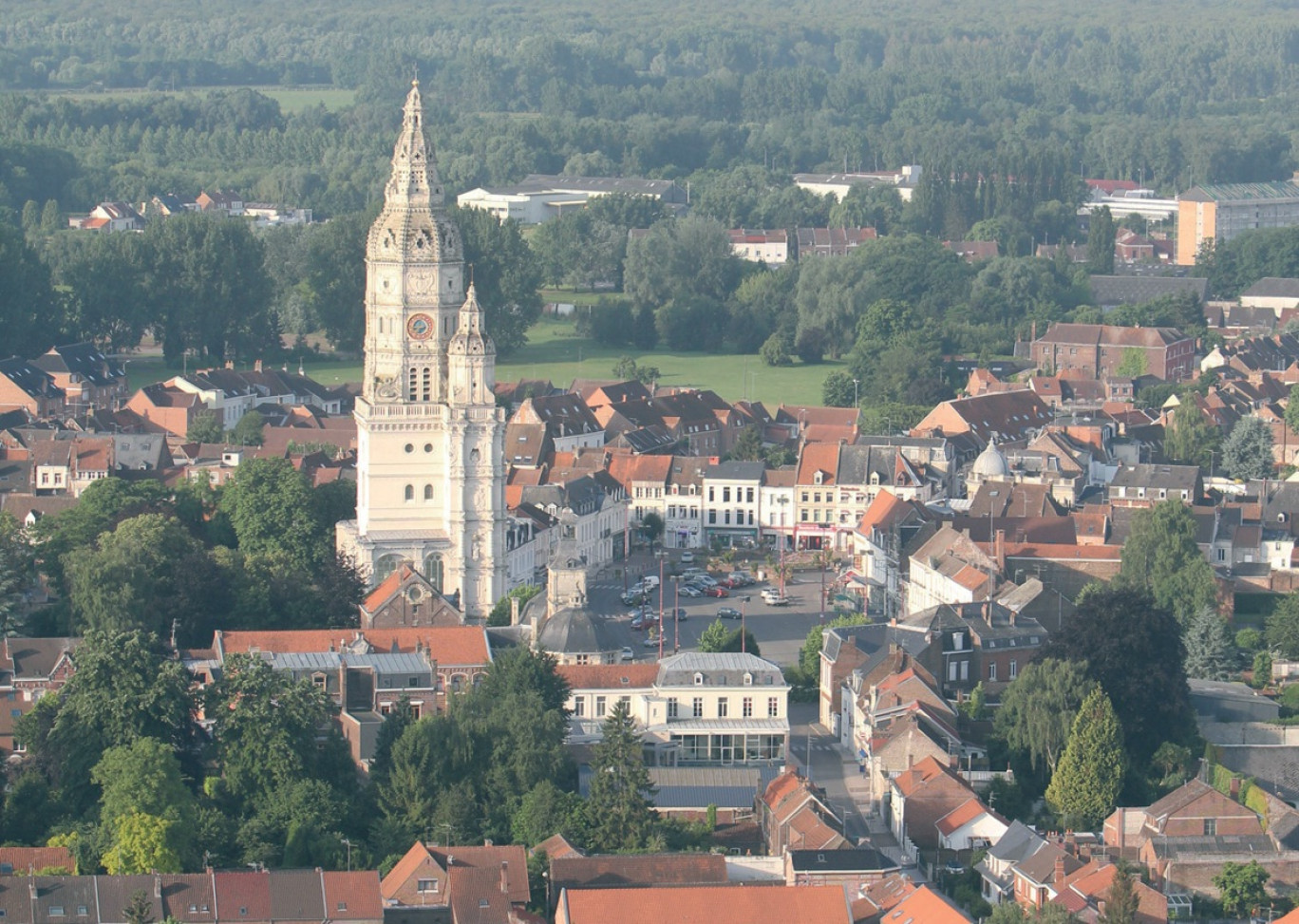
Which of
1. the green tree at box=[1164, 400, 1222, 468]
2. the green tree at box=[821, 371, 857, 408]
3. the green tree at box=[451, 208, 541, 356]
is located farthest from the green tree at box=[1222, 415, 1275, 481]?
the green tree at box=[451, 208, 541, 356]

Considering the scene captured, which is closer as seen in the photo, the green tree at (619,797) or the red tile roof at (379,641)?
the green tree at (619,797)

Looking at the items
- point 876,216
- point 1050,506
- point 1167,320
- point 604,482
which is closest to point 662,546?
point 604,482

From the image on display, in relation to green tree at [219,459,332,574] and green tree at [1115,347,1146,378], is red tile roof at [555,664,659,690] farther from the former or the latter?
green tree at [1115,347,1146,378]

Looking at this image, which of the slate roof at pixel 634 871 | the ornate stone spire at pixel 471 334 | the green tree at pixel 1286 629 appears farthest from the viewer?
the ornate stone spire at pixel 471 334

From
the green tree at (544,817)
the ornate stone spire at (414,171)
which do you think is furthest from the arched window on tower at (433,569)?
the green tree at (544,817)

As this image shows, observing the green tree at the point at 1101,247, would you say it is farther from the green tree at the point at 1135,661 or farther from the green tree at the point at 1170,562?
the green tree at the point at 1135,661

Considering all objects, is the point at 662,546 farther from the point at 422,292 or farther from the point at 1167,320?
the point at 1167,320
